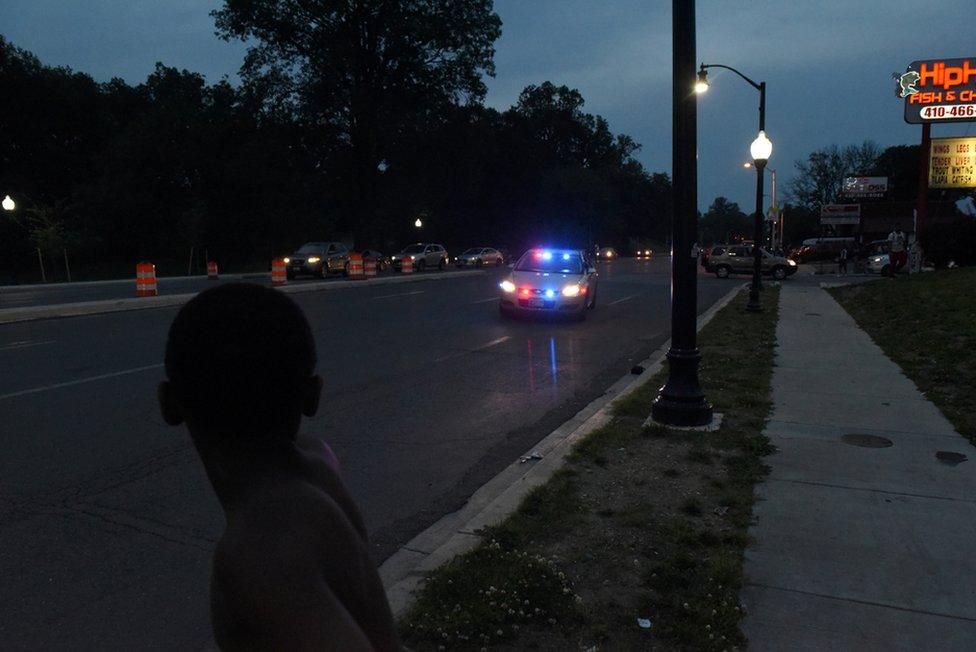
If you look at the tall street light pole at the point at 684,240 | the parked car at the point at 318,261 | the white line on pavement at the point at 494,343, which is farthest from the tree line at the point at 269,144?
the tall street light pole at the point at 684,240

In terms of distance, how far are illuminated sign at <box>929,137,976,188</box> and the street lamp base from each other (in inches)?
1243

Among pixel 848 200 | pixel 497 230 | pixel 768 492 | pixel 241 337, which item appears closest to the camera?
pixel 241 337

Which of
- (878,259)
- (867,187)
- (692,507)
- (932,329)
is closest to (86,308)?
(692,507)

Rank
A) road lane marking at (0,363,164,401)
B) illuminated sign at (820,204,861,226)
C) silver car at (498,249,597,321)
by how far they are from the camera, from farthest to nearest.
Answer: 1. illuminated sign at (820,204,861,226)
2. silver car at (498,249,597,321)
3. road lane marking at (0,363,164,401)

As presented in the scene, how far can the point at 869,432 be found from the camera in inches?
262

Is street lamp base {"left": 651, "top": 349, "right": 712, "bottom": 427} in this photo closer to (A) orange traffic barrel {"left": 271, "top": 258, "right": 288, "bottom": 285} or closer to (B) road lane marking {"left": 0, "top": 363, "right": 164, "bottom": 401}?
(B) road lane marking {"left": 0, "top": 363, "right": 164, "bottom": 401}

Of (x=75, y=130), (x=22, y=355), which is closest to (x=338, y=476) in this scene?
(x=22, y=355)

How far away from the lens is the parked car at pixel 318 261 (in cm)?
3444

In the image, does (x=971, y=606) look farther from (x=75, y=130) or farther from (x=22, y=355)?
(x=75, y=130)

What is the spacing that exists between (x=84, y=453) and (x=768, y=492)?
536 cm

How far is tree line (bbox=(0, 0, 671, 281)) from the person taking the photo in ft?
149

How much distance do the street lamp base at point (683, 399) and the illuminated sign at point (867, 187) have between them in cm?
7829

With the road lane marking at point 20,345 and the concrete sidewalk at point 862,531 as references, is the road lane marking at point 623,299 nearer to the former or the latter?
the concrete sidewalk at point 862,531

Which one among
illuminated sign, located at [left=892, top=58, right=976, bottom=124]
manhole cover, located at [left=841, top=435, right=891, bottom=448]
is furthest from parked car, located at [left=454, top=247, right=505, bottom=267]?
manhole cover, located at [left=841, top=435, right=891, bottom=448]
